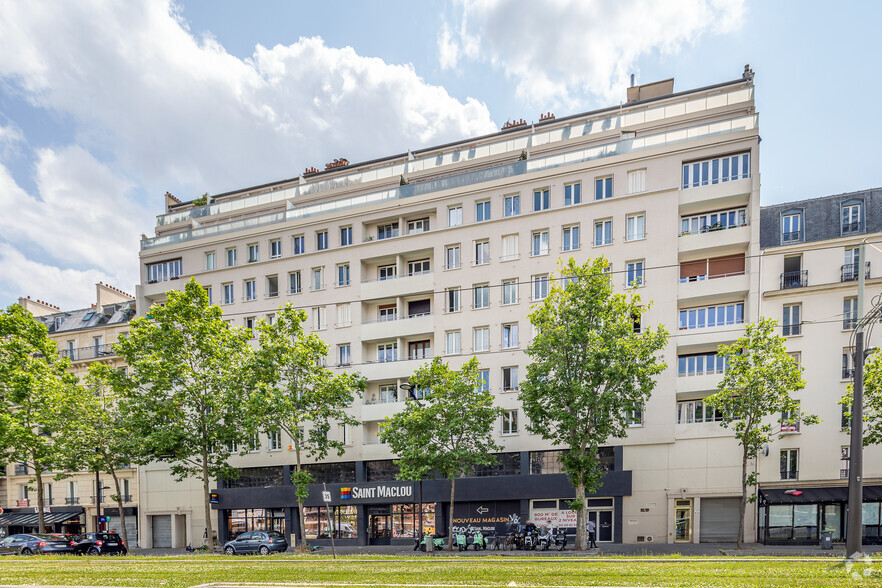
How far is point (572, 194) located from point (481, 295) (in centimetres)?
810

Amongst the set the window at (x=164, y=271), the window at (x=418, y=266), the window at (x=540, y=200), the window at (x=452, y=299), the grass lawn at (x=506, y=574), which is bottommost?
the grass lawn at (x=506, y=574)

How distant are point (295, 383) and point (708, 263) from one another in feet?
75.7

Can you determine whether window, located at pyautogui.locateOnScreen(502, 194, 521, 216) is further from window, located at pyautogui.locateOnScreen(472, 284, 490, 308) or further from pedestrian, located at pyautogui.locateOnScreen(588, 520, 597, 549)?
pedestrian, located at pyautogui.locateOnScreen(588, 520, 597, 549)

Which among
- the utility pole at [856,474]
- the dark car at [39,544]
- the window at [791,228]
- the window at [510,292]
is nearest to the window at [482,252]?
the window at [510,292]

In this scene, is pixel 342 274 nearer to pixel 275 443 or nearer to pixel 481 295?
pixel 481 295

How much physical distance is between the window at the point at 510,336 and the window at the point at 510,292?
4.72 ft

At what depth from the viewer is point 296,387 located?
3316 cm

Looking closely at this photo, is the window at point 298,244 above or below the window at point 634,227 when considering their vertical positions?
above

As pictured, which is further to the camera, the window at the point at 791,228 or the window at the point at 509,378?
the window at the point at 509,378

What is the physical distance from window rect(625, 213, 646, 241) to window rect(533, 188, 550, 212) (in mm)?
4992

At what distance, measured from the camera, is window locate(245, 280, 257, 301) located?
4481 cm

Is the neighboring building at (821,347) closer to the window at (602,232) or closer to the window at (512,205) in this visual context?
the window at (602,232)

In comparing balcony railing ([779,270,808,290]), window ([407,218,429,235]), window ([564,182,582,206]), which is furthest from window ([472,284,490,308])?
balcony railing ([779,270,808,290])

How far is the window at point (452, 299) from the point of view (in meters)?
39.2
